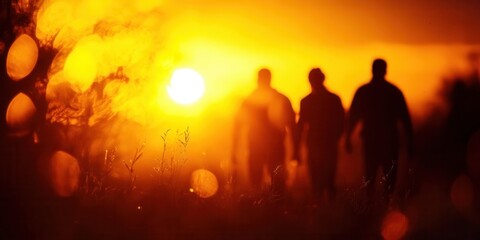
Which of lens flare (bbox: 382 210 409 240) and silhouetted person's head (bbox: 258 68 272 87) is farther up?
silhouetted person's head (bbox: 258 68 272 87)

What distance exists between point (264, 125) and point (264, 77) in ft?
2.41

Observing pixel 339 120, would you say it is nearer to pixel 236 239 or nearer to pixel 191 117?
pixel 236 239

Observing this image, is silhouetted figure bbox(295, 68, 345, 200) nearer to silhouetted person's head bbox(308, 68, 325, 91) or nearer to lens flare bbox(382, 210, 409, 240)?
silhouetted person's head bbox(308, 68, 325, 91)

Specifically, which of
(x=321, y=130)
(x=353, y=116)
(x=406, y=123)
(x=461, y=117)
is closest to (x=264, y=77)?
(x=321, y=130)

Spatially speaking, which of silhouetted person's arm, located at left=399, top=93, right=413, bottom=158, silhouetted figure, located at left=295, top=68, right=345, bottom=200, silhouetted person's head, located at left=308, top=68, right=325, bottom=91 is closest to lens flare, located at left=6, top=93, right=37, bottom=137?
silhouetted figure, located at left=295, top=68, right=345, bottom=200

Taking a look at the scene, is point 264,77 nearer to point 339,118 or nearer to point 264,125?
point 264,125

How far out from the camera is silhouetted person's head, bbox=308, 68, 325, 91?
39.6 feet

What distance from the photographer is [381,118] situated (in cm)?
1190

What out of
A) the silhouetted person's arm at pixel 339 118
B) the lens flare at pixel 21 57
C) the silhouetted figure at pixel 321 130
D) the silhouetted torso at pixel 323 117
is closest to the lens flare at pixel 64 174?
the lens flare at pixel 21 57

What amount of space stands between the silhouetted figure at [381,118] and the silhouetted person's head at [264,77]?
3.82 feet

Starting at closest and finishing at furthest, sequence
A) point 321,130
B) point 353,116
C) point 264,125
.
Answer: point 353,116, point 321,130, point 264,125

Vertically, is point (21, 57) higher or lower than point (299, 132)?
higher

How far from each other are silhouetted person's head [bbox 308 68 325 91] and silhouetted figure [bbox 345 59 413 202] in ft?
1.81

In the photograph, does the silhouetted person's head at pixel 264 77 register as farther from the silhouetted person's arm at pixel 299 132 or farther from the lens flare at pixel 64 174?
the lens flare at pixel 64 174
